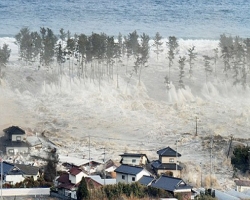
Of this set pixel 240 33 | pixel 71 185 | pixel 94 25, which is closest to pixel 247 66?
pixel 240 33

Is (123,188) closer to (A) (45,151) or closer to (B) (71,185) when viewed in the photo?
(B) (71,185)

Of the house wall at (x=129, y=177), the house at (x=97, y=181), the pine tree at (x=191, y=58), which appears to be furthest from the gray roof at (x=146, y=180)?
the pine tree at (x=191, y=58)

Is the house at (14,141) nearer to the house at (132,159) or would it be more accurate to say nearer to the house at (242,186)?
the house at (132,159)

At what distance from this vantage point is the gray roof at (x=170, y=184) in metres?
14.8

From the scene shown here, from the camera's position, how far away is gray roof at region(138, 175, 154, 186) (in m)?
15.4

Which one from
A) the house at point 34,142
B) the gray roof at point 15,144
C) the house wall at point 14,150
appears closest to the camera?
the house wall at point 14,150

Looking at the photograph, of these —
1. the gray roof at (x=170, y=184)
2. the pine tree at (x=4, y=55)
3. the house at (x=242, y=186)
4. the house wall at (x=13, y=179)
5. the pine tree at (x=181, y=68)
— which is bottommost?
the house at (x=242, y=186)

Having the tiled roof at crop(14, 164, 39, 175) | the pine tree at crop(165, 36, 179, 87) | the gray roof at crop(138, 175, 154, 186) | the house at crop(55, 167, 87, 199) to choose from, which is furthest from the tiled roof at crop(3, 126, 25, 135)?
the pine tree at crop(165, 36, 179, 87)

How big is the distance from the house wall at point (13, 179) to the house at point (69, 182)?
787 mm

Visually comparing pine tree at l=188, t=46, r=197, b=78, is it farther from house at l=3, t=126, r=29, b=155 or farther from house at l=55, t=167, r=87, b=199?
house at l=55, t=167, r=87, b=199

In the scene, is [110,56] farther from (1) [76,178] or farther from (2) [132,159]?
(1) [76,178]

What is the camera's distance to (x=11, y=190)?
14953 mm

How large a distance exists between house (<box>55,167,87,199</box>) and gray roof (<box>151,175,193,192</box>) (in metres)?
1.46

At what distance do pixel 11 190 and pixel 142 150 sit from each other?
5.11 metres
